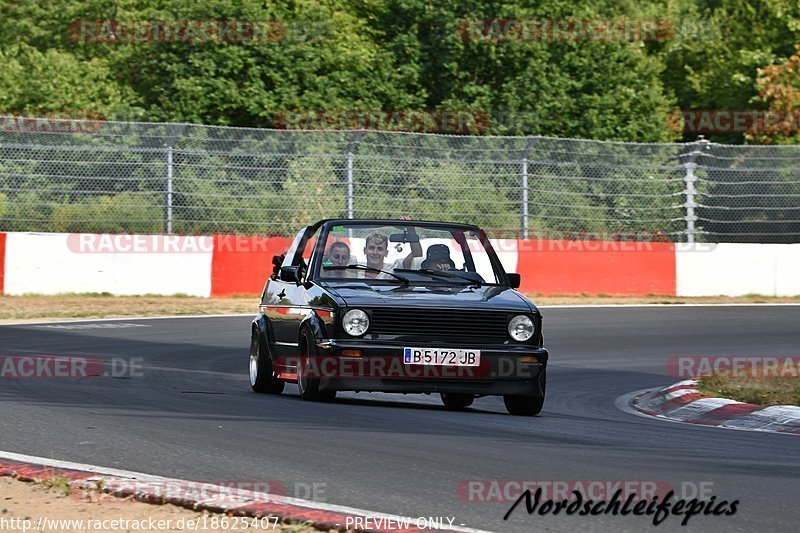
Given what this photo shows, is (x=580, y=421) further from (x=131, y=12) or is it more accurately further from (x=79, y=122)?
(x=131, y=12)

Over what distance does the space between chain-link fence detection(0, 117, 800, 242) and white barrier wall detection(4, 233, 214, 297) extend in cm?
66

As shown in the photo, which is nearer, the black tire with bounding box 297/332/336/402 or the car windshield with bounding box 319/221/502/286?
the black tire with bounding box 297/332/336/402

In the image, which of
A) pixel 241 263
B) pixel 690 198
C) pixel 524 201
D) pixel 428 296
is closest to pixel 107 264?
pixel 241 263

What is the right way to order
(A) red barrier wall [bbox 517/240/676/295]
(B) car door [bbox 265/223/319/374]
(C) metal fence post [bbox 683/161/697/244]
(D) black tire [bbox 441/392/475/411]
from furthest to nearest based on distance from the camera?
(C) metal fence post [bbox 683/161/697/244] → (A) red barrier wall [bbox 517/240/676/295] → (D) black tire [bbox 441/392/475/411] → (B) car door [bbox 265/223/319/374]

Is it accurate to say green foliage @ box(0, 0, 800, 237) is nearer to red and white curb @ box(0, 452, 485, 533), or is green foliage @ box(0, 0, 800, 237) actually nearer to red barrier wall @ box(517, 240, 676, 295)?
red barrier wall @ box(517, 240, 676, 295)

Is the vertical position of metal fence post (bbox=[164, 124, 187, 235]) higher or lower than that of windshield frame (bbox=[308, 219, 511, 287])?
higher

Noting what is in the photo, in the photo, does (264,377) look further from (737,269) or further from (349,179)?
(737,269)

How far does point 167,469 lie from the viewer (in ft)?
23.6

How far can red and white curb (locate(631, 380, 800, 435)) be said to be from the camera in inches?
412

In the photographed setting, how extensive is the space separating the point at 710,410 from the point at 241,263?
13.1 meters

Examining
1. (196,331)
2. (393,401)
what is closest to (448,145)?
(196,331)

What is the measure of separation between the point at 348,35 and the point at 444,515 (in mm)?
36257

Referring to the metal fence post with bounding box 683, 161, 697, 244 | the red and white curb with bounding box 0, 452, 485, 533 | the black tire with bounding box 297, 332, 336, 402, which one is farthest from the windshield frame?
the metal fence post with bounding box 683, 161, 697, 244

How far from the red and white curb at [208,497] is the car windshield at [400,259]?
14.2 ft
